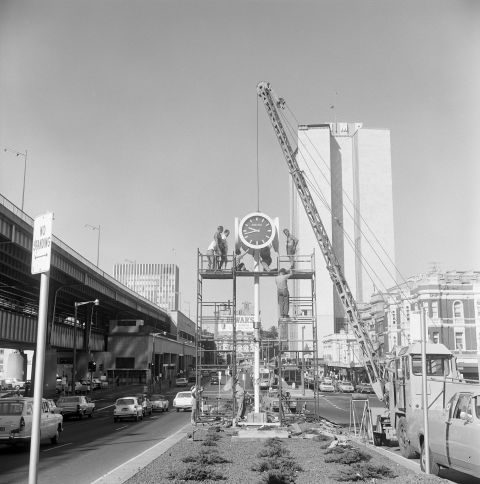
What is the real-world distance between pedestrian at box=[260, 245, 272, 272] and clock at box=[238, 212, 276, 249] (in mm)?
510

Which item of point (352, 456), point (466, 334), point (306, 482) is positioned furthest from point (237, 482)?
point (466, 334)

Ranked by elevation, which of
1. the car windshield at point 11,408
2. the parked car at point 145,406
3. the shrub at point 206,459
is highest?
the car windshield at point 11,408

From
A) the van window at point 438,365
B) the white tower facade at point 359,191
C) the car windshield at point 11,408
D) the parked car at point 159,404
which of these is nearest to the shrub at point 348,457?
the van window at point 438,365

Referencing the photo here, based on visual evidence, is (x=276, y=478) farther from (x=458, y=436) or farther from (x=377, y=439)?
(x=377, y=439)

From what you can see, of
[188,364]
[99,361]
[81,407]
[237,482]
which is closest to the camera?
[237,482]

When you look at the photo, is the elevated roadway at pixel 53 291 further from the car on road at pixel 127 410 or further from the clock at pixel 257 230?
the clock at pixel 257 230

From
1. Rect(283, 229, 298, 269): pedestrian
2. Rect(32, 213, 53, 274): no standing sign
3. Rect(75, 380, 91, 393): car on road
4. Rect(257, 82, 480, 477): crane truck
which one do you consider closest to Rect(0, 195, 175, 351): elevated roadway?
Rect(75, 380, 91, 393): car on road

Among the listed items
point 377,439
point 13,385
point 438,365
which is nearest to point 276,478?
point 438,365

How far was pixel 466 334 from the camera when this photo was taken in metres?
63.7

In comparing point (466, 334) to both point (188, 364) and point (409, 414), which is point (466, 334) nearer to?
point (409, 414)

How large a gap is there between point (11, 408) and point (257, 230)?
499 inches

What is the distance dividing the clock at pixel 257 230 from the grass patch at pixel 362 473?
14.2m

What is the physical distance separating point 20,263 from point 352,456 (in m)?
41.1

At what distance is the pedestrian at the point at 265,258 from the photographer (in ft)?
89.7
